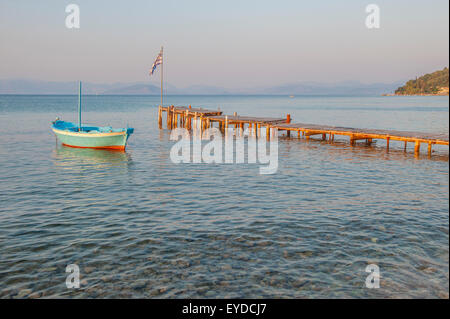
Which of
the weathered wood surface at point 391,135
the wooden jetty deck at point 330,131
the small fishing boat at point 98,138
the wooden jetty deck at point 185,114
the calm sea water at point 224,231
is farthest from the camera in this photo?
the wooden jetty deck at point 185,114

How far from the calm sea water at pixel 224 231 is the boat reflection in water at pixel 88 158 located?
3.65 ft

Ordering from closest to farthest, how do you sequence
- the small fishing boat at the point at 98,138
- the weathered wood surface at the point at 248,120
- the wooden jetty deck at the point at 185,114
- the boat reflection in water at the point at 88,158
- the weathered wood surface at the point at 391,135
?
1. the boat reflection in water at the point at 88,158
2. the weathered wood surface at the point at 391,135
3. the small fishing boat at the point at 98,138
4. the weathered wood surface at the point at 248,120
5. the wooden jetty deck at the point at 185,114

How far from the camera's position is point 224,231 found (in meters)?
11.9

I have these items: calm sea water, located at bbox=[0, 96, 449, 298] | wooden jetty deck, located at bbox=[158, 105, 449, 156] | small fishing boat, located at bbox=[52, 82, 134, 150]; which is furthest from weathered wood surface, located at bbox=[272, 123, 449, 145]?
small fishing boat, located at bbox=[52, 82, 134, 150]

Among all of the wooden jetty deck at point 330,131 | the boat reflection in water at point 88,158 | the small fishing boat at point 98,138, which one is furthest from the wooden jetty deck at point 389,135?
the boat reflection in water at point 88,158

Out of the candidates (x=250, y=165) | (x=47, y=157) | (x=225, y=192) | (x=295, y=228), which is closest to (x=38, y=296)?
(x=295, y=228)

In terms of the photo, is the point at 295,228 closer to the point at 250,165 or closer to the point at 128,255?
the point at 128,255

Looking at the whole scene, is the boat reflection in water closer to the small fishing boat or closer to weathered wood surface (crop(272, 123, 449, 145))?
Answer: the small fishing boat

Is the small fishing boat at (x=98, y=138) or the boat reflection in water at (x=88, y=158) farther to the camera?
the small fishing boat at (x=98, y=138)

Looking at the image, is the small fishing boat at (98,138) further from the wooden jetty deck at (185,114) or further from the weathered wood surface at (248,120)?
the wooden jetty deck at (185,114)

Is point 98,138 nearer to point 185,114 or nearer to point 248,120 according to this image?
point 248,120

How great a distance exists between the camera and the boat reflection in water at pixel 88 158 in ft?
76.6

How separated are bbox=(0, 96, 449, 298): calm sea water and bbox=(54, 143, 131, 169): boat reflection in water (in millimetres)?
1111

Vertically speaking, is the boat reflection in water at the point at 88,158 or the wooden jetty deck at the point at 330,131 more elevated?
the wooden jetty deck at the point at 330,131
